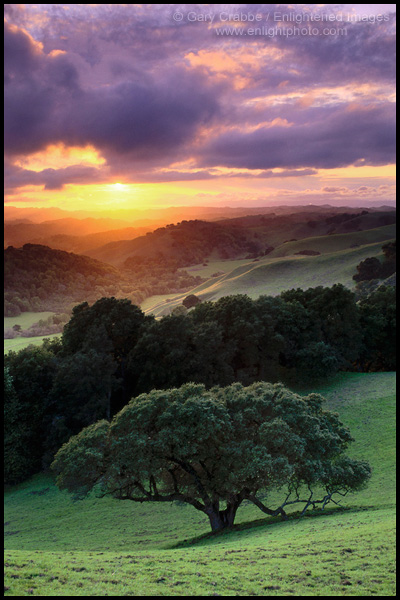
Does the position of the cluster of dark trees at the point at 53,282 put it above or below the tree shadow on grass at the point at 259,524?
above

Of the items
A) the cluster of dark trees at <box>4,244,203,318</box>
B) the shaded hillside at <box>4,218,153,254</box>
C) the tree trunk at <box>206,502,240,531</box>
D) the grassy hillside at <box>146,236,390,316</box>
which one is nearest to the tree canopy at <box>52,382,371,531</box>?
the tree trunk at <box>206,502,240,531</box>

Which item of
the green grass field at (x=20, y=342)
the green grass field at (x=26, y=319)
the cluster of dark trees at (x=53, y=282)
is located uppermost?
the cluster of dark trees at (x=53, y=282)

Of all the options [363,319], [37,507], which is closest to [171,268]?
[363,319]

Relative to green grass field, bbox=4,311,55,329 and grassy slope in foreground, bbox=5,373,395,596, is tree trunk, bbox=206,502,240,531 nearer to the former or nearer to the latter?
grassy slope in foreground, bbox=5,373,395,596

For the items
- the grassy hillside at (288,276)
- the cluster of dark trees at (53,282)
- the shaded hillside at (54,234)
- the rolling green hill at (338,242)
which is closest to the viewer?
the cluster of dark trees at (53,282)

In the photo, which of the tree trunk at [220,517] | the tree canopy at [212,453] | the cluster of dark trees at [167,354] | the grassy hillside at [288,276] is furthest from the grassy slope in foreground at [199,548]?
the grassy hillside at [288,276]

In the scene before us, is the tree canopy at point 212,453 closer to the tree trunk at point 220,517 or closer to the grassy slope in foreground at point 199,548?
the tree trunk at point 220,517
